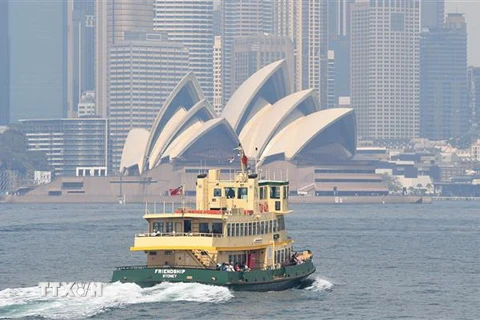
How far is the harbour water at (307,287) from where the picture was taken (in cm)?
6038

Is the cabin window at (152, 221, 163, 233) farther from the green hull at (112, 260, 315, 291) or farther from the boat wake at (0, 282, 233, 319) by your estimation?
the boat wake at (0, 282, 233, 319)

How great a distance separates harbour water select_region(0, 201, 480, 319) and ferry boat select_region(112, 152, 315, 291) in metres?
0.51

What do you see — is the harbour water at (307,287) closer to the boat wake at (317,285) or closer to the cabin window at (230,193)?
the boat wake at (317,285)

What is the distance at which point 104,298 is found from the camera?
199ft

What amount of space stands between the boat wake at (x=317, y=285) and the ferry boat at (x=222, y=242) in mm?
677

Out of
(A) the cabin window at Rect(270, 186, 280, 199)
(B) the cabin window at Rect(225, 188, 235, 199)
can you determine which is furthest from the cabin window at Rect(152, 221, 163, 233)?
(A) the cabin window at Rect(270, 186, 280, 199)

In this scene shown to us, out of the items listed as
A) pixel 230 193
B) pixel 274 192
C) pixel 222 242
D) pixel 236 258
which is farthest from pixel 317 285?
pixel 222 242

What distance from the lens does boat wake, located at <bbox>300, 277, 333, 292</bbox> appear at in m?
69.5

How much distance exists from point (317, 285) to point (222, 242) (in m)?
8.50

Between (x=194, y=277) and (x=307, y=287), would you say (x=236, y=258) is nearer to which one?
(x=194, y=277)

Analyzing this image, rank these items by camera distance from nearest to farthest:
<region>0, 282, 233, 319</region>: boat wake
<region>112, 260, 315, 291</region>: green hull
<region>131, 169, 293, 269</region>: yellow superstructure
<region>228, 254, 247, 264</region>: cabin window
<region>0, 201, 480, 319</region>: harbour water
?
<region>0, 282, 233, 319</region>: boat wake, <region>0, 201, 480, 319</region>: harbour water, <region>112, 260, 315, 291</region>: green hull, <region>131, 169, 293, 269</region>: yellow superstructure, <region>228, 254, 247, 264</region>: cabin window

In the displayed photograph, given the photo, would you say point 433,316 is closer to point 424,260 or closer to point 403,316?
point 403,316

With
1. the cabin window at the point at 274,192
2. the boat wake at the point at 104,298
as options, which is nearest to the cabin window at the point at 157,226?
the boat wake at the point at 104,298

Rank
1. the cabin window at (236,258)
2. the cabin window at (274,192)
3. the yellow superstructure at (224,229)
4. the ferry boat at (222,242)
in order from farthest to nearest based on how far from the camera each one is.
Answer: the cabin window at (274,192) < the cabin window at (236,258) < the yellow superstructure at (224,229) < the ferry boat at (222,242)
